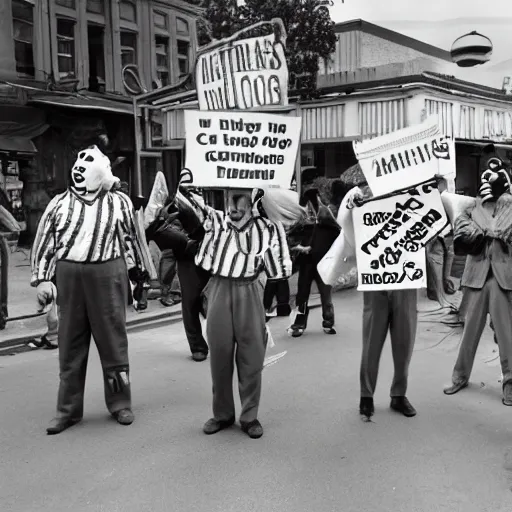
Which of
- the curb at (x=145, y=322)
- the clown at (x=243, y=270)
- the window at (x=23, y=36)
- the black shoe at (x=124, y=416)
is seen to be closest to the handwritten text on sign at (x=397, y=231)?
the clown at (x=243, y=270)

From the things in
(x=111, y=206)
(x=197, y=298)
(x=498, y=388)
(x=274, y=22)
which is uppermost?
(x=274, y=22)

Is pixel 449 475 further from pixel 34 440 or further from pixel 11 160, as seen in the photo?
pixel 11 160

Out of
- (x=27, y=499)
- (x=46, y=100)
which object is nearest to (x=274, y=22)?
(x=27, y=499)

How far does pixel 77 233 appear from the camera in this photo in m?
4.86

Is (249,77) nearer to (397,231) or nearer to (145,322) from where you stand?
(397,231)

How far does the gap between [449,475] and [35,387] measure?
11.9 ft

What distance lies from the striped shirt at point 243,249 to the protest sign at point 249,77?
3.36 feet

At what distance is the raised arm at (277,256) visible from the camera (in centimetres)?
477

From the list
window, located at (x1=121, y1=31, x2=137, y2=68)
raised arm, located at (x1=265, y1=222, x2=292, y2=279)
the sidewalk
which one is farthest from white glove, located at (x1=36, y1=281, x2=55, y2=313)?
window, located at (x1=121, y1=31, x2=137, y2=68)

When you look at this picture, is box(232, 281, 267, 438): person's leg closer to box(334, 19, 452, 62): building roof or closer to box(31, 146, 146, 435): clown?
box(31, 146, 146, 435): clown

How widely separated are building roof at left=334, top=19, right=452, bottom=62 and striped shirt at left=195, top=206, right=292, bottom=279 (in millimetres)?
17104

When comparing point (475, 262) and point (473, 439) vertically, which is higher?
point (475, 262)

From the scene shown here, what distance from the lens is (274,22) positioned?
19.2ft

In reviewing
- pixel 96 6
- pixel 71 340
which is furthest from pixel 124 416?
pixel 96 6
